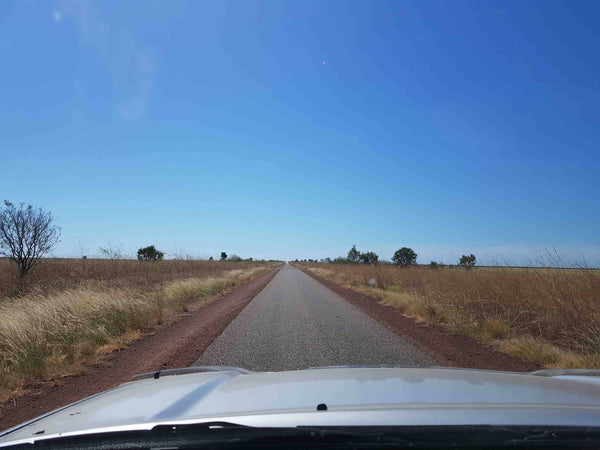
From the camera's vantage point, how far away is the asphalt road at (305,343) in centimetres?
661

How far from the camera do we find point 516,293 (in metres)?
10.8

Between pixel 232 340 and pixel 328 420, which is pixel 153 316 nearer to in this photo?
pixel 232 340

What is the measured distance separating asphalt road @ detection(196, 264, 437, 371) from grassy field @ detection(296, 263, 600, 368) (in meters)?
2.01

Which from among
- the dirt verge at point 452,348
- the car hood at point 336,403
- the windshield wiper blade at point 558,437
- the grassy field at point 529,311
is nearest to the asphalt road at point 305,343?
the dirt verge at point 452,348

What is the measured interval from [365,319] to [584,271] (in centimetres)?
562

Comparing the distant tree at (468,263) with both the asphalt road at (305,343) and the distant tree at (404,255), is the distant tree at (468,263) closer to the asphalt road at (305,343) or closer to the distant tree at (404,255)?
the asphalt road at (305,343)

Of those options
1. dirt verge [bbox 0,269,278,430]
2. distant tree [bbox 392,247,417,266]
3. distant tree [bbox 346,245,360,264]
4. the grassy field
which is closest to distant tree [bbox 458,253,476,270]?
the grassy field

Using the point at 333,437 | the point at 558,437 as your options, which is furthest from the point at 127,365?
the point at 558,437

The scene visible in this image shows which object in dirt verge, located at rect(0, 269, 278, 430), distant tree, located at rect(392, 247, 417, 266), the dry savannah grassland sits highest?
distant tree, located at rect(392, 247, 417, 266)

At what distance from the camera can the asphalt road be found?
6.61 meters

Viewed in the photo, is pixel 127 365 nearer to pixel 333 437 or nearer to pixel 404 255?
pixel 333 437

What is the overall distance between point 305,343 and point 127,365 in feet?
11.2

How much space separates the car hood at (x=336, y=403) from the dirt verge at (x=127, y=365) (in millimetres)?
2485

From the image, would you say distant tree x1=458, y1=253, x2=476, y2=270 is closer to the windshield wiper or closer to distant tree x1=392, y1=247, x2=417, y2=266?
the windshield wiper
